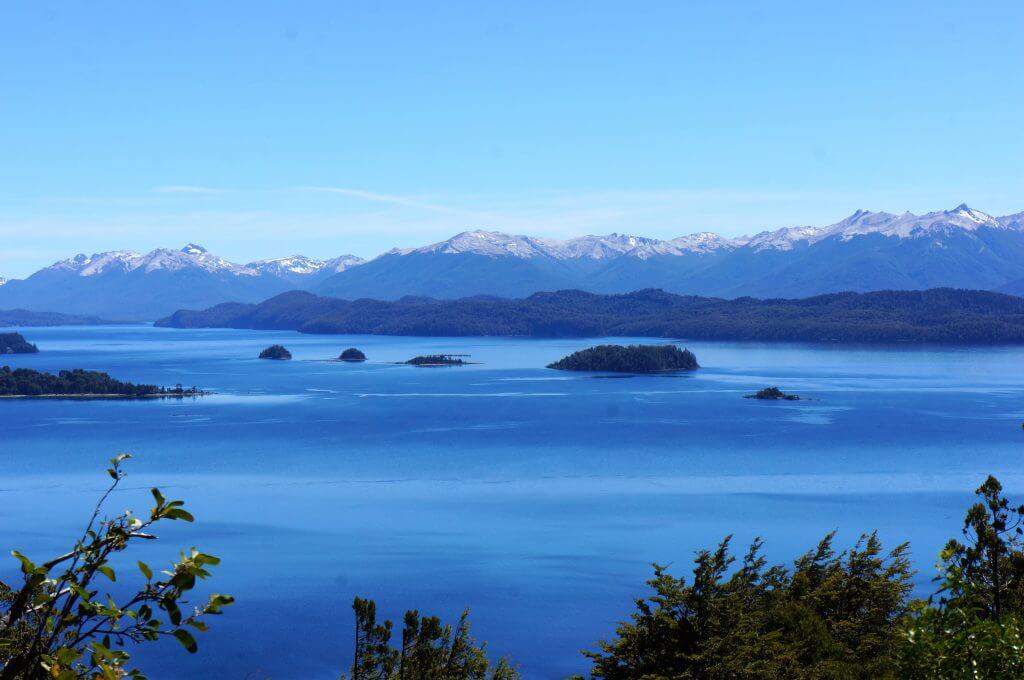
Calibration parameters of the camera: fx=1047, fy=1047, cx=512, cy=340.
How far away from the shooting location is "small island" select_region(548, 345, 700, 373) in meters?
109

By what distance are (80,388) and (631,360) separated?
53.8m

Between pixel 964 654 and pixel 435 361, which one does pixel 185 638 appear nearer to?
pixel 964 654

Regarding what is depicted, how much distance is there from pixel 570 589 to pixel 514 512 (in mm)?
11094

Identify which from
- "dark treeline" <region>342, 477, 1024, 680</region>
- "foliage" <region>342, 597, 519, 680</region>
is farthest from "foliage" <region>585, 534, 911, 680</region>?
"foliage" <region>342, 597, 519, 680</region>

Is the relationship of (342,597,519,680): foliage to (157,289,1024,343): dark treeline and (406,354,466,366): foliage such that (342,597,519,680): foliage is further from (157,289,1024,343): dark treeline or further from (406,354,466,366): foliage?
(157,289,1024,343): dark treeline

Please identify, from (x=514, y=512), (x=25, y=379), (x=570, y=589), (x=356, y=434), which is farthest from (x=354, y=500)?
(x=25, y=379)

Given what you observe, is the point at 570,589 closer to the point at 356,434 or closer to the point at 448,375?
the point at 356,434

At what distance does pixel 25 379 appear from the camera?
293 ft

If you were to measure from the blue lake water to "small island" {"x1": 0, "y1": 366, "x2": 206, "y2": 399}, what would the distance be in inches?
132

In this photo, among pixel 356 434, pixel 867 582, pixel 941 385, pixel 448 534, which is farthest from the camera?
pixel 941 385

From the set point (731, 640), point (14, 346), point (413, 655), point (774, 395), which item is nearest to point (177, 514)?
point (413, 655)

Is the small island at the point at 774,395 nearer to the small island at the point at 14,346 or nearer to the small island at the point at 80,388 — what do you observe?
the small island at the point at 80,388

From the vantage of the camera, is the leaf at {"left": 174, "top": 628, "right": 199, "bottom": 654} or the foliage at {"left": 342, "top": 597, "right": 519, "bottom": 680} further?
the foliage at {"left": 342, "top": 597, "right": 519, "bottom": 680}

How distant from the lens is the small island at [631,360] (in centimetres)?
10931
